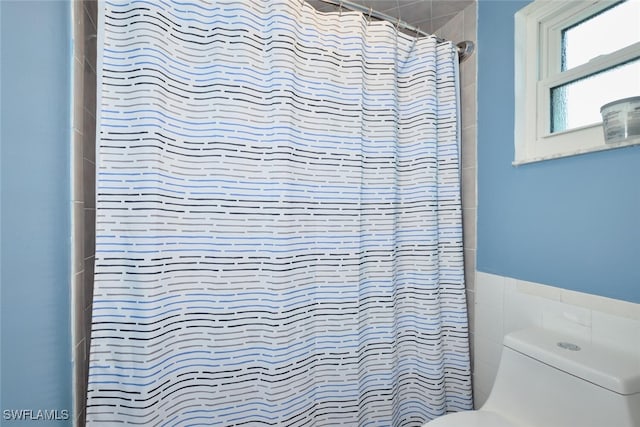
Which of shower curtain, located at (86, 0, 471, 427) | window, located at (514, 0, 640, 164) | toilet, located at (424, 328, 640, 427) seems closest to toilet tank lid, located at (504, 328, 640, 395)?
toilet, located at (424, 328, 640, 427)

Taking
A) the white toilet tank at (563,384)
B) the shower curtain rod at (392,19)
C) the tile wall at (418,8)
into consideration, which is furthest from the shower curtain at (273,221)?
the white toilet tank at (563,384)

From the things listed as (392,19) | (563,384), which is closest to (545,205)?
(563,384)

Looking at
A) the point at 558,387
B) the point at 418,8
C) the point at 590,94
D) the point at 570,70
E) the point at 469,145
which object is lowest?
the point at 558,387

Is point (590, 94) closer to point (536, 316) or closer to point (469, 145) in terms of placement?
point (469, 145)

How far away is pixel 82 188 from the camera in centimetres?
92

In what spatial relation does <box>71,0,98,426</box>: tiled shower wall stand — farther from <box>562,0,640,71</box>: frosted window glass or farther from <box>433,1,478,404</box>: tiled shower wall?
<box>562,0,640,71</box>: frosted window glass

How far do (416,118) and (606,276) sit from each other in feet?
2.98

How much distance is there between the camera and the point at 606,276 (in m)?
0.94

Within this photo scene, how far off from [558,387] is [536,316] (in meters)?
0.30

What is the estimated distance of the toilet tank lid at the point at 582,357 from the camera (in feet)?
2.54

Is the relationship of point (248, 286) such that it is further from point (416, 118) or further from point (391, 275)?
point (416, 118)

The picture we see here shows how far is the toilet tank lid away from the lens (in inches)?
30.5

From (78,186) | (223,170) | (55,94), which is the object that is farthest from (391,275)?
(55,94)

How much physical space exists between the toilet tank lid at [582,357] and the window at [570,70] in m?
0.65
